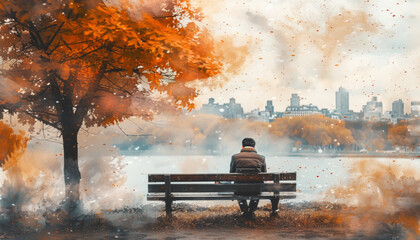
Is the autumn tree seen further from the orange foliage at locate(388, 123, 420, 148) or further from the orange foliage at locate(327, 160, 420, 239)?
the orange foliage at locate(388, 123, 420, 148)

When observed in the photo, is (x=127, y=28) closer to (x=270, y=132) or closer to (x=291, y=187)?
(x=291, y=187)

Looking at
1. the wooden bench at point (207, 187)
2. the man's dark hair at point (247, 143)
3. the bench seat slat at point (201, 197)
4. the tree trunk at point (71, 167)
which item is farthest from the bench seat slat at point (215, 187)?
the tree trunk at point (71, 167)

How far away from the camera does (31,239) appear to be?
31.1 ft

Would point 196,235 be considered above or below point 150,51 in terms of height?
below

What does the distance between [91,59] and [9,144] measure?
729cm

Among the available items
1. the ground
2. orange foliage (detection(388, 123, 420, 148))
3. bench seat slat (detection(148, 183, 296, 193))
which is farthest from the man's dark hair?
orange foliage (detection(388, 123, 420, 148))

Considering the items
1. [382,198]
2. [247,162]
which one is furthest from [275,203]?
[382,198]

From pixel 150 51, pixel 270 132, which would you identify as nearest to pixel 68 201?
pixel 150 51

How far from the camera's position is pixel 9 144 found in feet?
58.2

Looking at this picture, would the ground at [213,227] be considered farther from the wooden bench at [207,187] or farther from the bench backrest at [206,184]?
the bench backrest at [206,184]

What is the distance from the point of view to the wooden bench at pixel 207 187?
1118 cm

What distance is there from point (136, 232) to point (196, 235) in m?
1.18

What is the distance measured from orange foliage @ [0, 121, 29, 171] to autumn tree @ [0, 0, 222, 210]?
3.75 metres

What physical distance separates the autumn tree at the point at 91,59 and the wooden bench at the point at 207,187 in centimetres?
245
